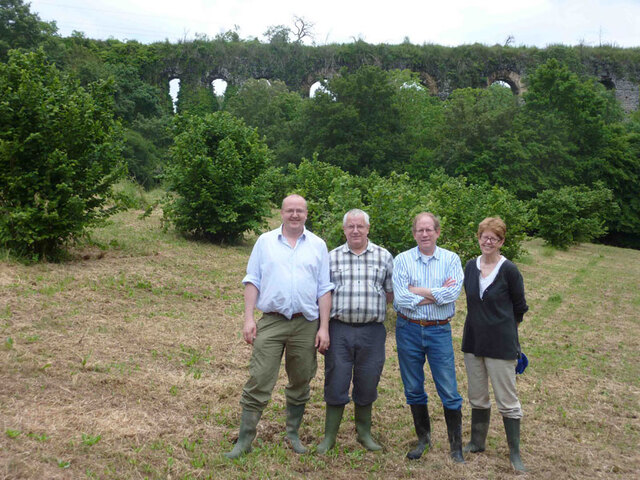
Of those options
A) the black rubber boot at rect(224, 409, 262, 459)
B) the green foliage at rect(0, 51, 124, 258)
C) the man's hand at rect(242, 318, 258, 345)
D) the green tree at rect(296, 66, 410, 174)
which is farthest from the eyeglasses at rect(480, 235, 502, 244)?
the green tree at rect(296, 66, 410, 174)

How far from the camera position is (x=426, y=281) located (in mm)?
4094

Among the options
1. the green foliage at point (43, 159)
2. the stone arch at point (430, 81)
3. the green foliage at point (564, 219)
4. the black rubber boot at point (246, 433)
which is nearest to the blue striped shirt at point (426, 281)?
the black rubber boot at point (246, 433)

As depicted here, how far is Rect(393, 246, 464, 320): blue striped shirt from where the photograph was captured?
13.2 ft

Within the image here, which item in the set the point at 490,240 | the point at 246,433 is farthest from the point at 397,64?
the point at 246,433

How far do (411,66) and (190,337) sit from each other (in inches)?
1851

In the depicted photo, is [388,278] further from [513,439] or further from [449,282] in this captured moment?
[513,439]

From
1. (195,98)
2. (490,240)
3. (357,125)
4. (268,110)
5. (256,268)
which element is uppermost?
(195,98)

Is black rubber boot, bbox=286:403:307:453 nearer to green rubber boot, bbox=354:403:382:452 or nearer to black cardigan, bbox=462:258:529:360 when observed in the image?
green rubber boot, bbox=354:403:382:452

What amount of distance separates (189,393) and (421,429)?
6.84 feet

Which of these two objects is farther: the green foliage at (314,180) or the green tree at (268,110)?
the green tree at (268,110)

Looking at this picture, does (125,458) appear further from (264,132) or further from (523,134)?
(264,132)

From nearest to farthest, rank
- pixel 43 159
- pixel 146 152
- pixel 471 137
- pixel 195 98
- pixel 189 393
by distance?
pixel 189 393 → pixel 43 159 → pixel 146 152 → pixel 471 137 → pixel 195 98

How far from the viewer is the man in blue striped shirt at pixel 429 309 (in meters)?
4.04

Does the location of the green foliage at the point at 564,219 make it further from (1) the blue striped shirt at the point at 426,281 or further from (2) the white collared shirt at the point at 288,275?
(2) the white collared shirt at the point at 288,275
